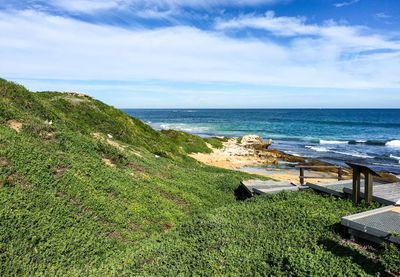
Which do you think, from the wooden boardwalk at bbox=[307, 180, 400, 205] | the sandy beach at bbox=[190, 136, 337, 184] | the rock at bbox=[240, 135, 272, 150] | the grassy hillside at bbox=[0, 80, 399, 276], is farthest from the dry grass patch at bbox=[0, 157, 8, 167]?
the rock at bbox=[240, 135, 272, 150]

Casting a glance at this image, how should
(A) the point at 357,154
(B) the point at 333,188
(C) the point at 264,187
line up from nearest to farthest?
(B) the point at 333,188 → (C) the point at 264,187 → (A) the point at 357,154

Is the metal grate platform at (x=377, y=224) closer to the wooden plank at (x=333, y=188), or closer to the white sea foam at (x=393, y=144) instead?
the wooden plank at (x=333, y=188)

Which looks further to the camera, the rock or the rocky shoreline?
the rock

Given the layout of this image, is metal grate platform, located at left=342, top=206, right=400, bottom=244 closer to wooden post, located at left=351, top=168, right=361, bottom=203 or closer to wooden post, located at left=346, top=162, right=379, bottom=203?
wooden post, located at left=346, top=162, right=379, bottom=203

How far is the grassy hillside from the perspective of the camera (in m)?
8.58

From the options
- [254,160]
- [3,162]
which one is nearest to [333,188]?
[3,162]

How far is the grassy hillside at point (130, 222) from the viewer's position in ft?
28.1

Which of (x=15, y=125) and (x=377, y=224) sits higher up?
(x=15, y=125)

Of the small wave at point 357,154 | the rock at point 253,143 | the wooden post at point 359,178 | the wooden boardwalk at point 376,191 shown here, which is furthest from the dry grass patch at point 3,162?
the small wave at point 357,154

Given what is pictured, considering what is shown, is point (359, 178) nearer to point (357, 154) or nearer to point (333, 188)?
point (333, 188)

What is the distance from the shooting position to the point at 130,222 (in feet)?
38.8

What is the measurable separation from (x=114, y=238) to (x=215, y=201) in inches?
255

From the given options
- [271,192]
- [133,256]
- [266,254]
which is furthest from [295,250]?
[271,192]

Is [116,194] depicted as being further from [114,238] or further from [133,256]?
[133,256]
